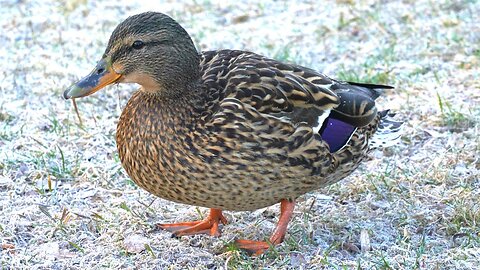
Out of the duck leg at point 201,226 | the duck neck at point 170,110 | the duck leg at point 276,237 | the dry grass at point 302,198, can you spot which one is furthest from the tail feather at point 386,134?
the duck neck at point 170,110

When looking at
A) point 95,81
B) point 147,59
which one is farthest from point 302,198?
point 95,81

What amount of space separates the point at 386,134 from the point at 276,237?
0.84 metres

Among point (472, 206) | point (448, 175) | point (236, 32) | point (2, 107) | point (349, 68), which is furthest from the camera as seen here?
point (236, 32)

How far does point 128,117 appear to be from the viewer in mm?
3941

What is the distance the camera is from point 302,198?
4.54 meters

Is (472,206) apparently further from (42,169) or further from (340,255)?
(42,169)

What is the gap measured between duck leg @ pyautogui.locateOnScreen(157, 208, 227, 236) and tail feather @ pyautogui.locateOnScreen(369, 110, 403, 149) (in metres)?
0.83

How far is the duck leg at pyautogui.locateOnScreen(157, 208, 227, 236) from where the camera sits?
4.16 m

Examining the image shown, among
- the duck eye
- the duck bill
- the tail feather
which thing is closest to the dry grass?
the tail feather

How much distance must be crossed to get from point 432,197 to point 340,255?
723 millimetres

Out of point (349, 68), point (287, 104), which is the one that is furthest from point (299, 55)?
point (287, 104)

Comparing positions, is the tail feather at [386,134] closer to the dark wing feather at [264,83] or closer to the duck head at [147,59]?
the dark wing feather at [264,83]

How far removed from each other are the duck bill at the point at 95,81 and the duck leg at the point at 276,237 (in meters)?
0.94

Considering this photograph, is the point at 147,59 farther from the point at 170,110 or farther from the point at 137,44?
the point at 170,110
